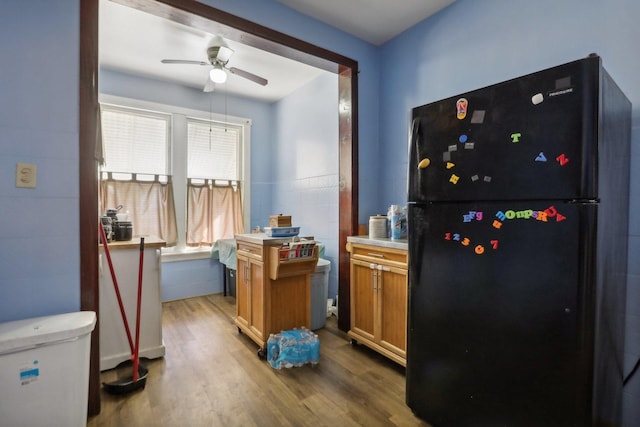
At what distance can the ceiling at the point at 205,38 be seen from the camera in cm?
250

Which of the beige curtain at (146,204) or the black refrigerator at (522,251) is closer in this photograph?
the black refrigerator at (522,251)

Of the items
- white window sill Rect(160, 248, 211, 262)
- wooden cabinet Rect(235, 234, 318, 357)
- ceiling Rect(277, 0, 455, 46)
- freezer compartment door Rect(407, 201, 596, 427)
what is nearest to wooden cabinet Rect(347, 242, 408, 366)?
wooden cabinet Rect(235, 234, 318, 357)

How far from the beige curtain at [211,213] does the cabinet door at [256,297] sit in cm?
204

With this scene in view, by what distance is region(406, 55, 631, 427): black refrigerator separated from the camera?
1.10 metres

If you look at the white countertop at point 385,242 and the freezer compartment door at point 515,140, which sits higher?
the freezer compartment door at point 515,140

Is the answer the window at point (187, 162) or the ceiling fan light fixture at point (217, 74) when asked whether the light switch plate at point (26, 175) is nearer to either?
the ceiling fan light fixture at point (217, 74)

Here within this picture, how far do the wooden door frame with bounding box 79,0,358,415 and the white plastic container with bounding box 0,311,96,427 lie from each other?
28 cm

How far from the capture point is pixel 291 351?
7.38ft

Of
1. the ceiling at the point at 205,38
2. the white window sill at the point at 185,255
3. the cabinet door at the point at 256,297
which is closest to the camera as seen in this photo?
the cabinet door at the point at 256,297

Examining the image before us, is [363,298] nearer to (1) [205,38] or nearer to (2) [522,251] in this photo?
(2) [522,251]

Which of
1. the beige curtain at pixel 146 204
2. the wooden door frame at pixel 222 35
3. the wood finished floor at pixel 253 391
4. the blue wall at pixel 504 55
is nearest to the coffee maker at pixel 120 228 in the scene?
the wooden door frame at pixel 222 35

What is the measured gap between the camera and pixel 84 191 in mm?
1694

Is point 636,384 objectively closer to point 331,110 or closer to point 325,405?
point 325,405

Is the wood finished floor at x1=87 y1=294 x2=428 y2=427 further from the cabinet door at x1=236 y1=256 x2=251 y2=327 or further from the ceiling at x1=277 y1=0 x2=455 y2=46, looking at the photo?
the ceiling at x1=277 y1=0 x2=455 y2=46
